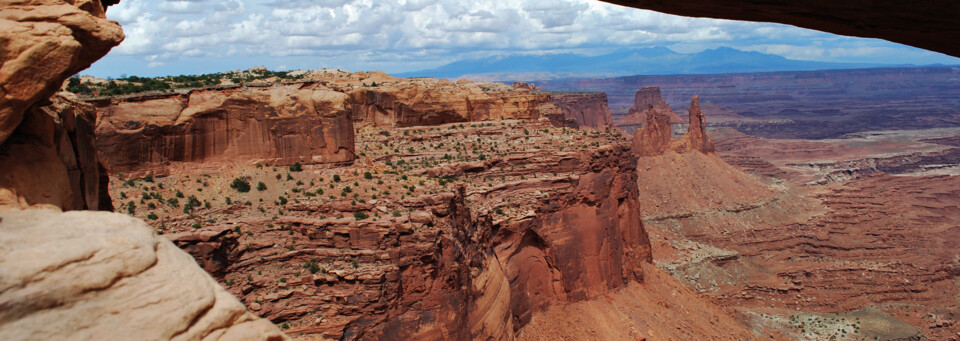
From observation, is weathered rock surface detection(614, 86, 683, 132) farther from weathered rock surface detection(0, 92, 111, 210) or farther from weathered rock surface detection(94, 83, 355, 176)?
weathered rock surface detection(0, 92, 111, 210)

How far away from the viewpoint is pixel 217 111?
2789 cm

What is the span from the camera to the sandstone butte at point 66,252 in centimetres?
521

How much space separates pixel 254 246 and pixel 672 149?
276 ft

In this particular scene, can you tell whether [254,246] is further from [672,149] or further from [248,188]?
[672,149]

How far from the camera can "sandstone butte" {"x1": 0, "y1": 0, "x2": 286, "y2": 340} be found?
17.1ft

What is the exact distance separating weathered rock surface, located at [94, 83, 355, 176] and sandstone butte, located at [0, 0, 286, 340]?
746 inches

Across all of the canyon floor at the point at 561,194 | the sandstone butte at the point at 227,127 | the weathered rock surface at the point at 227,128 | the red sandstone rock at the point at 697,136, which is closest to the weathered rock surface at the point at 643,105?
the red sandstone rock at the point at 697,136

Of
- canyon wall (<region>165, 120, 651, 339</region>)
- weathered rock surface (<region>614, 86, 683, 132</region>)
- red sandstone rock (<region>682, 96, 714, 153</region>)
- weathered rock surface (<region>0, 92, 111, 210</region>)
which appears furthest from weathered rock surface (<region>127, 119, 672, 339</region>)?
weathered rock surface (<region>614, 86, 683, 132</region>)

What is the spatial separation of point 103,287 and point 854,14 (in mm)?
7894

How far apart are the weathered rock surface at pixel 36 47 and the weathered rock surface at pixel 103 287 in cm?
173

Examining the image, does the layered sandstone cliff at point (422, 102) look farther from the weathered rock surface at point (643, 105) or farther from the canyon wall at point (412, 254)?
the weathered rock surface at point (643, 105)

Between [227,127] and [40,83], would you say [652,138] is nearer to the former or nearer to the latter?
[227,127]

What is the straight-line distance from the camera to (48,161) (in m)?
8.65

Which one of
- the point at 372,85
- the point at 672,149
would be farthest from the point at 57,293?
the point at 672,149
